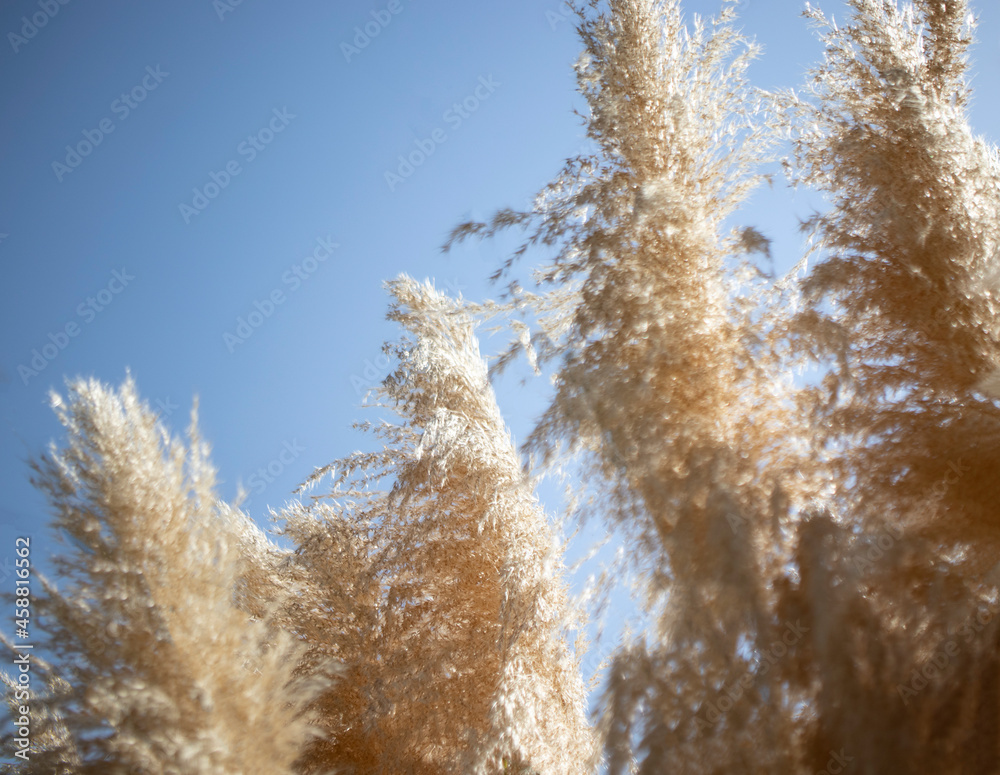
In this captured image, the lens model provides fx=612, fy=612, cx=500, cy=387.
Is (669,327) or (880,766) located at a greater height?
(669,327)

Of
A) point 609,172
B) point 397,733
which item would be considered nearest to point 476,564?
point 397,733

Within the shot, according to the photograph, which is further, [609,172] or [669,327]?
[609,172]

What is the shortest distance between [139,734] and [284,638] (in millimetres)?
591

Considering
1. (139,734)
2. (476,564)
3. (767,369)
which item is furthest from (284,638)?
(767,369)

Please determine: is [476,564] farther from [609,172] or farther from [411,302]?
[609,172]

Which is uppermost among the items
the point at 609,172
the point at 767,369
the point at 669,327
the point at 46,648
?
the point at 609,172

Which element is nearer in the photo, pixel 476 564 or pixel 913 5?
pixel 913 5

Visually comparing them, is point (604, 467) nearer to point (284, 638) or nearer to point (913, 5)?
point (284, 638)

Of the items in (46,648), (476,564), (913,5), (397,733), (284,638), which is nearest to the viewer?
(46,648)

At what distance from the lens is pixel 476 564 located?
150 inches

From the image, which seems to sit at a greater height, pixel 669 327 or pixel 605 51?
pixel 605 51

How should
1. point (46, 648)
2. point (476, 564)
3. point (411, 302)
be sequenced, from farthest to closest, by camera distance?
point (411, 302) → point (476, 564) → point (46, 648)

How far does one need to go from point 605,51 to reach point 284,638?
3177 millimetres

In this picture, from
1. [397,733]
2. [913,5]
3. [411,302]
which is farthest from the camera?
[411,302]
